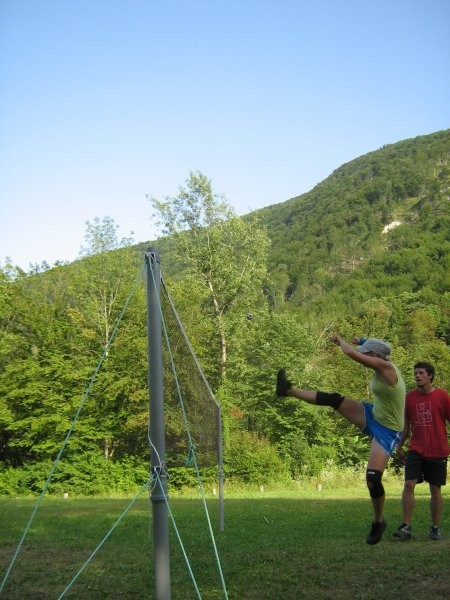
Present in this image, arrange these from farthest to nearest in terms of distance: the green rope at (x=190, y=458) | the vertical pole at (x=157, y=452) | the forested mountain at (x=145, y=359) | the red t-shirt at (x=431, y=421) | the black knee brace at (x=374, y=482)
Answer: the forested mountain at (x=145, y=359), the red t-shirt at (x=431, y=421), the black knee brace at (x=374, y=482), the green rope at (x=190, y=458), the vertical pole at (x=157, y=452)

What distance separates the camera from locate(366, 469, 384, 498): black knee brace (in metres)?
6.14

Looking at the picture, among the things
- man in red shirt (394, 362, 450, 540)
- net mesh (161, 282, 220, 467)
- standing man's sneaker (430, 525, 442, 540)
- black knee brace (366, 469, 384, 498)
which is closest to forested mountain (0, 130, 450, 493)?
net mesh (161, 282, 220, 467)

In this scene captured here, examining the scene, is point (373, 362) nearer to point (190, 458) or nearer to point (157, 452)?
point (190, 458)

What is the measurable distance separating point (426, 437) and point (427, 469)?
0.37 meters

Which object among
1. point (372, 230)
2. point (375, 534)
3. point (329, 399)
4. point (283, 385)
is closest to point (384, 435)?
point (329, 399)

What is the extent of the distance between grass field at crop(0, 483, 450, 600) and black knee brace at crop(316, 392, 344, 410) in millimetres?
1439

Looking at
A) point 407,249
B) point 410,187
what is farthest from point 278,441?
point 410,187

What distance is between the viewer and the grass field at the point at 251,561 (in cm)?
526

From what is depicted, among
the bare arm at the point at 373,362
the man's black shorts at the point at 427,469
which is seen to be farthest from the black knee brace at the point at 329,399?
the man's black shorts at the point at 427,469

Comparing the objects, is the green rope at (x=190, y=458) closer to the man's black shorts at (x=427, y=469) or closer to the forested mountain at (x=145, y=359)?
the man's black shorts at (x=427, y=469)

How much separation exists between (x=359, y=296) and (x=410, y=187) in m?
66.1

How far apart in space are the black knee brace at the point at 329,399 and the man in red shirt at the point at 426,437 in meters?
1.24

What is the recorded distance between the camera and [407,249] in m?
105

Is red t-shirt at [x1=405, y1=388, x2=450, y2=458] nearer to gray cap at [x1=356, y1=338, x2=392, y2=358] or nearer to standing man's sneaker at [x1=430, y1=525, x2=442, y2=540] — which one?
standing man's sneaker at [x1=430, y1=525, x2=442, y2=540]
